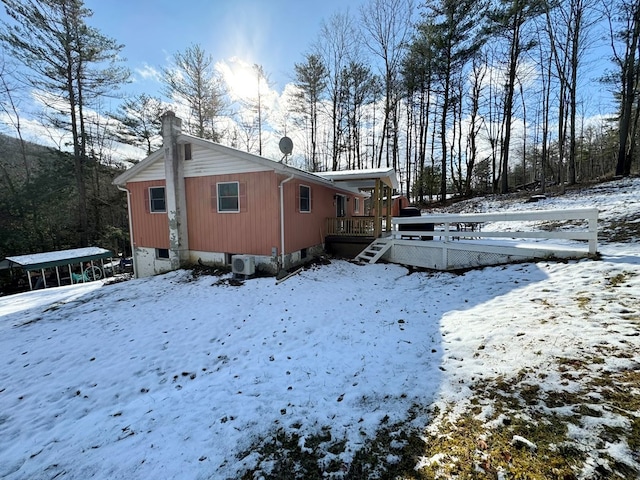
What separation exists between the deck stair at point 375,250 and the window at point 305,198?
8.62 ft

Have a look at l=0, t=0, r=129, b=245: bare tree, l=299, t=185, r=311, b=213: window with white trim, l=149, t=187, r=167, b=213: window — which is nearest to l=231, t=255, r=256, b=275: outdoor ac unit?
l=299, t=185, r=311, b=213: window with white trim

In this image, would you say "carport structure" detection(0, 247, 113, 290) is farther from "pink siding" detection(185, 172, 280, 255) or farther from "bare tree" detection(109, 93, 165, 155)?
"bare tree" detection(109, 93, 165, 155)

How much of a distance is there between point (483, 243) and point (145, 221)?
11936 mm

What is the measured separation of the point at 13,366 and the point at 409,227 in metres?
10.0

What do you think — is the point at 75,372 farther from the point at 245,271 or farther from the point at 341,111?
the point at 341,111

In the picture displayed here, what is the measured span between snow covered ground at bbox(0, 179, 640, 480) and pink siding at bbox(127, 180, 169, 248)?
12.4ft

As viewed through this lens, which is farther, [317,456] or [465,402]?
[465,402]

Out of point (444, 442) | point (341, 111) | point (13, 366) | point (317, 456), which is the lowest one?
point (13, 366)

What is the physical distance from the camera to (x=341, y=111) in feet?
74.2

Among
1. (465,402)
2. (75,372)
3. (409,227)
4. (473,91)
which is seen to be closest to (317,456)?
(465,402)

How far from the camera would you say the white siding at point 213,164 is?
8.16m

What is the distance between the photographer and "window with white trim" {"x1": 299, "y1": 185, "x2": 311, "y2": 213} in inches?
371

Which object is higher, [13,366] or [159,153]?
[159,153]

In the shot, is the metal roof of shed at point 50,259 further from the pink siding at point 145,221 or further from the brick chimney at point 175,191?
the brick chimney at point 175,191
